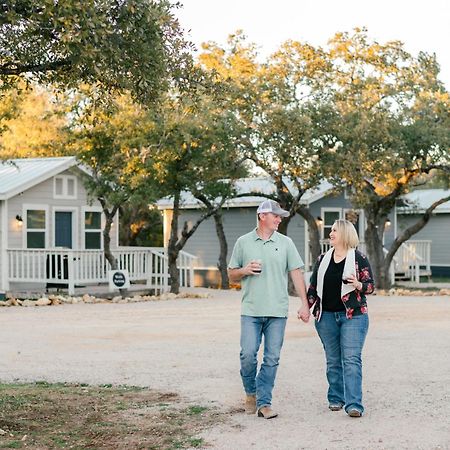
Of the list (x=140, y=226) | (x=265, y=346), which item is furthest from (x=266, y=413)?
(x=140, y=226)

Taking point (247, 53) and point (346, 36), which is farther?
point (346, 36)

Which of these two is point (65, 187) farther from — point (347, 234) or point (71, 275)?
point (347, 234)

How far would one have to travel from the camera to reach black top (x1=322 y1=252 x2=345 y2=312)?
25.2ft

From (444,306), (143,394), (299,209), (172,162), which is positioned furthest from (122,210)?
(143,394)

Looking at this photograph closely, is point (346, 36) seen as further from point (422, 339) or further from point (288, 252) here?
point (288, 252)

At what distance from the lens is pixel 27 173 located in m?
23.8

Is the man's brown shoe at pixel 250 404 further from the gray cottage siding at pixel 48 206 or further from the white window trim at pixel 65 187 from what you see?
the white window trim at pixel 65 187

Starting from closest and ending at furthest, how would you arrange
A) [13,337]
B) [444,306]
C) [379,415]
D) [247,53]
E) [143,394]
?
[379,415], [143,394], [13,337], [444,306], [247,53]

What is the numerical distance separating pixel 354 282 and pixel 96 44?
2.79 meters

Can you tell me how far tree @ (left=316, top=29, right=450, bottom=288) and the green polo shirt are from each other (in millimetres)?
15018

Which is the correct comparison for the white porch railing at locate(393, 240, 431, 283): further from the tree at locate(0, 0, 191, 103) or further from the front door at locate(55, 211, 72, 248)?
the tree at locate(0, 0, 191, 103)

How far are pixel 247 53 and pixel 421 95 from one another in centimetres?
482

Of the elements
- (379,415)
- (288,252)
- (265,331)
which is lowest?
(379,415)

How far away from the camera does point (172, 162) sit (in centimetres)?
2175
